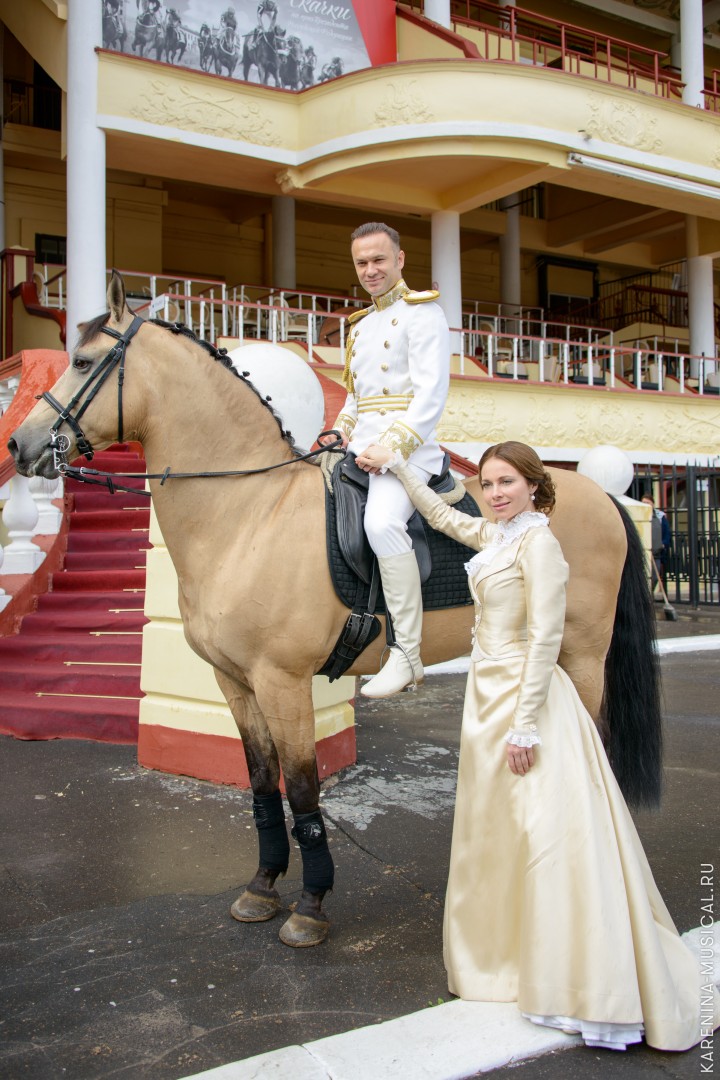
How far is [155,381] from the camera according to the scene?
124 inches

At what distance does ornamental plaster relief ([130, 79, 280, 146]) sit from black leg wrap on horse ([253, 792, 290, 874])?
12.8 meters

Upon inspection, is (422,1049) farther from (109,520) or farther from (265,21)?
(265,21)

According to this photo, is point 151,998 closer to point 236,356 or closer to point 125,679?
point 125,679

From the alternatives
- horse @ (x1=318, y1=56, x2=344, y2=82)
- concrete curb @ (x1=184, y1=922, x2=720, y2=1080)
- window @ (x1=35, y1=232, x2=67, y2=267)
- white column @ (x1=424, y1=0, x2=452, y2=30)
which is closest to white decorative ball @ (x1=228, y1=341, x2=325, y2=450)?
concrete curb @ (x1=184, y1=922, x2=720, y2=1080)

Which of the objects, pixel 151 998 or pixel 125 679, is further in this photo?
pixel 125 679

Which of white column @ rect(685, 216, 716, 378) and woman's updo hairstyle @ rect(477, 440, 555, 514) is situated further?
white column @ rect(685, 216, 716, 378)

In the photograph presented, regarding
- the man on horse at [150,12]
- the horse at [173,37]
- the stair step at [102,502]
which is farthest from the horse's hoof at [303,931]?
the man on horse at [150,12]

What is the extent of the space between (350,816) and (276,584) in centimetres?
187

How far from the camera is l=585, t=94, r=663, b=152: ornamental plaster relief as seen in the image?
1483 cm

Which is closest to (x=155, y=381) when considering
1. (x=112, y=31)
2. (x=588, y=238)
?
(x=112, y=31)

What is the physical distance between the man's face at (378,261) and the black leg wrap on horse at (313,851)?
77.0 inches

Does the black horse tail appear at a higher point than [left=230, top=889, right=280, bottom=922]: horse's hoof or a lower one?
higher

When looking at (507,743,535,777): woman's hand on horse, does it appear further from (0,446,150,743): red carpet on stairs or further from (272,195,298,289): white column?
(272,195,298,289): white column

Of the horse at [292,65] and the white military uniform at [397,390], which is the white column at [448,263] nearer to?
the horse at [292,65]
